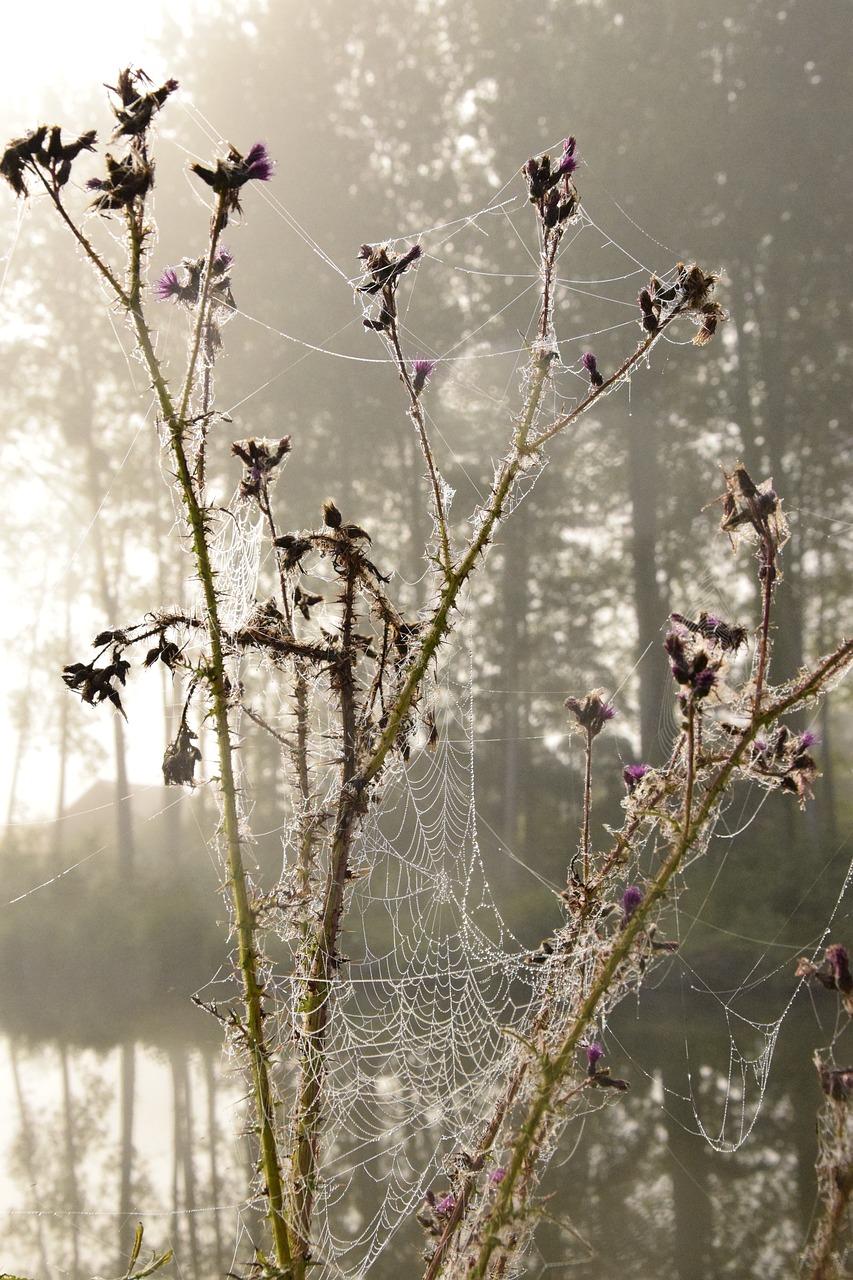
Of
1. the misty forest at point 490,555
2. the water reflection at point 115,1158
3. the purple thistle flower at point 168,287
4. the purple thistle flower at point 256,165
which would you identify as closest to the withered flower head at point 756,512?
the purple thistle flower at point 256,165

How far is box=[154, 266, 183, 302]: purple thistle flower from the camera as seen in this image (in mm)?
741

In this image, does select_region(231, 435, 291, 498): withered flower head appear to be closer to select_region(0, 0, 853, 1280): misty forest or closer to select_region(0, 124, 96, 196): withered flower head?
select_region(0, 124, 96, 196): withered flower head

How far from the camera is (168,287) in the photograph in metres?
0.75

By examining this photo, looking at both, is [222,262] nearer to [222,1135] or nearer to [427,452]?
[427,452]

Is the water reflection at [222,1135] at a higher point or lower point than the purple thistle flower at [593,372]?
lower

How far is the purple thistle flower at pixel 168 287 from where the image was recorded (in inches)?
29.2

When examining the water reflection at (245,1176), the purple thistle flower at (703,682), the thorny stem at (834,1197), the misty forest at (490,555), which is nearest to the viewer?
the thorny stem at (834,1197)

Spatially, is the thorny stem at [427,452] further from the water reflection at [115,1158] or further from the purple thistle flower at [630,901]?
the water reflection at [115,1158]

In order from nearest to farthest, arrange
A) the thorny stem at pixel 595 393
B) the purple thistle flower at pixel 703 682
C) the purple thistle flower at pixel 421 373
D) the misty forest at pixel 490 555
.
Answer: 1. the purple thistle flower at pixel 703 682
2. the thorny stem at pixel 595 393
3. the purple thistle flower at pixel 421 373
4. the misty forest at pixel 490 555

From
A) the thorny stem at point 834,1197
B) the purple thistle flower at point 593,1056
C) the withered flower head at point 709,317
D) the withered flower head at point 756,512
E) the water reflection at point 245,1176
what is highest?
the withered flower head at point 709,317

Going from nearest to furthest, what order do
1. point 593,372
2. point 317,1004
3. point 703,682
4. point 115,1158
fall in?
point 703,682 → point 317,1004 → point 593,372 → point 115,1158

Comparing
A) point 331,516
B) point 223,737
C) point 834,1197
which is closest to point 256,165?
point 331,516

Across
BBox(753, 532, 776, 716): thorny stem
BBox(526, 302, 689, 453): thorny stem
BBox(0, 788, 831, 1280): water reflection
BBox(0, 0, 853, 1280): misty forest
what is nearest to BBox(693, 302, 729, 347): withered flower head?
BBox(526, 302, 689, 453): thorny stem

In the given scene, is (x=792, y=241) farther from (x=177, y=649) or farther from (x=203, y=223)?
(x=177, y=649)
